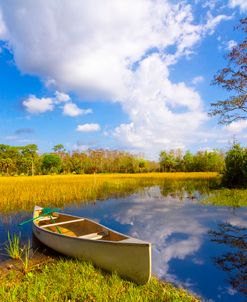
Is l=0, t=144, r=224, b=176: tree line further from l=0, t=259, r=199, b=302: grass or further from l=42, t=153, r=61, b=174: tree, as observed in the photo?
l=0, t=259, r=199, b=302: grass

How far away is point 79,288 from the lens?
514cm

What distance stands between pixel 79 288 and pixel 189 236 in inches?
205

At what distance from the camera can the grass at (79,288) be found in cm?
487

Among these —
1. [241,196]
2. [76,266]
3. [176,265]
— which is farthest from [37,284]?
[241,196]

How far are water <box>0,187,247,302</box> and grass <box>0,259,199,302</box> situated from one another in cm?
84

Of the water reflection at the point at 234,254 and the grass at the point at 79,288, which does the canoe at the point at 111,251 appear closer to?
the grass at the point at 79,288

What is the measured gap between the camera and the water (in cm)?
586

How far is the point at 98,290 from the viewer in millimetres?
5020

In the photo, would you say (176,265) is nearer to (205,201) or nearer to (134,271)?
(134,271)

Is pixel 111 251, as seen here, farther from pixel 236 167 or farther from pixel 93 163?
pixel 93 163

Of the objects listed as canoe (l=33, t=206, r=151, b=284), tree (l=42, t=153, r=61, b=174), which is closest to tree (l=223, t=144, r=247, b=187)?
canoe (l=33, t=206, r=151, b=284)

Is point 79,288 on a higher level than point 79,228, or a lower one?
lower

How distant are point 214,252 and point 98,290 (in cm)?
411

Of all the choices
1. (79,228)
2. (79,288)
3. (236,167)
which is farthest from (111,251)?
(236,167)
